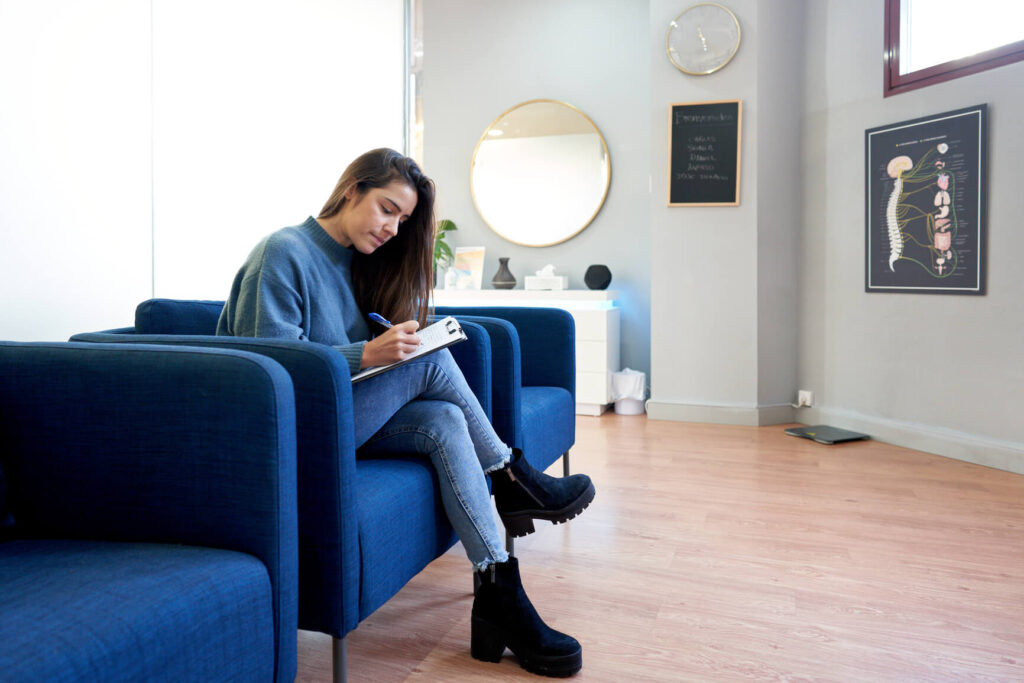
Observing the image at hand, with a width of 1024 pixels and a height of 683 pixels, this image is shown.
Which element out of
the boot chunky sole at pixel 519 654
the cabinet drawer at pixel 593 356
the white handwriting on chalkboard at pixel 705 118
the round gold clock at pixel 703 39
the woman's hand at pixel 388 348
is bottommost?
the boot chunky sole at pixel 519 654

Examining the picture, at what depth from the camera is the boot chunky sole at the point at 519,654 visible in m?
1.53

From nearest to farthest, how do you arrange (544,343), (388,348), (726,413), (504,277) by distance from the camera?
(388,348) → (544,343) → (726,413) → (504,277)

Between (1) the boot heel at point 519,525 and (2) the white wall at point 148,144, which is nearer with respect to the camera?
(2) the white wall at point 148,144

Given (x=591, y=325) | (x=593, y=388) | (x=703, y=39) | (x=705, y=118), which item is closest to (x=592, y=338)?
(x=591, y=325)

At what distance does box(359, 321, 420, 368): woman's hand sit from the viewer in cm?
150

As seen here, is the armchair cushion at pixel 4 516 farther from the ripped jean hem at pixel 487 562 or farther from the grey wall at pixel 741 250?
the grey wall at pixel 741 250

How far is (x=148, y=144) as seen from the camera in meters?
1.89

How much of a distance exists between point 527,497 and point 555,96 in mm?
3527

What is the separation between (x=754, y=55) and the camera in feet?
12.7

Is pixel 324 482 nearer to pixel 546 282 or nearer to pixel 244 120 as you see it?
pixel 244 120

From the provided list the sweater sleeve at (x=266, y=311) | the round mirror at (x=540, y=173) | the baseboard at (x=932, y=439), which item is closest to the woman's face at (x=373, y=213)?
the sweater sleeve at (x=266, y=311)

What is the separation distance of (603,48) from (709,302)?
1.73 metres

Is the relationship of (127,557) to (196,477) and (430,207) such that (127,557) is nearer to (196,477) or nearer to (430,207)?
(196,477)

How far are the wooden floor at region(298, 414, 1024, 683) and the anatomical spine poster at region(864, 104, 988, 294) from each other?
0.85 metres
